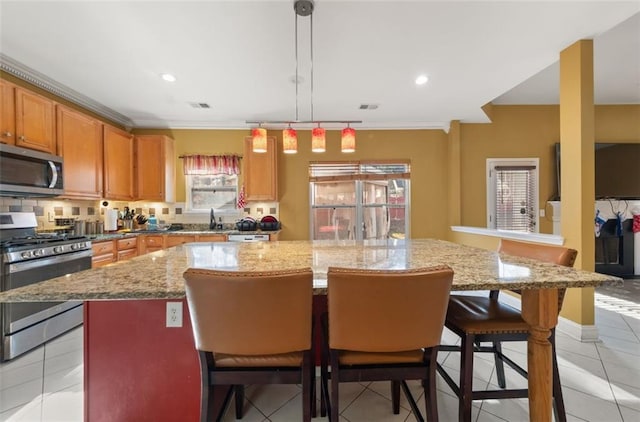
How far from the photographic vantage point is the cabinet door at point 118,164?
3.48 m

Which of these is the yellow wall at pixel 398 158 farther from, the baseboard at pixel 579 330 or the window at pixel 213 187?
the baseboard at pixel 579 330

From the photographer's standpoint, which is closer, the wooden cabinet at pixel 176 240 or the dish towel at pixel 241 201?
the wooden cabinet at pixel 176 240

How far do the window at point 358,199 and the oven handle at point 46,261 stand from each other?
2.86 m

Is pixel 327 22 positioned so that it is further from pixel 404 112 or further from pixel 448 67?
pixel 404 112

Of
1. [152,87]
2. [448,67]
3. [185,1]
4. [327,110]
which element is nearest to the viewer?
[185,1]

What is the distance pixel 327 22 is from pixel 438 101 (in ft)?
7.04

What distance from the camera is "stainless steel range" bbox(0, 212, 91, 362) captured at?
2.12 metres

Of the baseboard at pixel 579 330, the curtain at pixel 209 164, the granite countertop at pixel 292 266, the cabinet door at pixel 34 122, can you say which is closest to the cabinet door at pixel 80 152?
the cabinet door at pixel 34 122

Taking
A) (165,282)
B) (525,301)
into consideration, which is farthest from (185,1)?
(525,301)

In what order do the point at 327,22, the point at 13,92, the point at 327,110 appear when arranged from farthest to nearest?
1. the point at 327,110
2. the point at 13,92
3. the point at 327,22

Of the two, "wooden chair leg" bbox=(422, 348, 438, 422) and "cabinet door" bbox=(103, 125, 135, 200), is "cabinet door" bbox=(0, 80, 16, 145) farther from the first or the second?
"wooden chair leg" bbox=(422, 348, 438, 422)

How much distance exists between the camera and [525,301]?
121cm

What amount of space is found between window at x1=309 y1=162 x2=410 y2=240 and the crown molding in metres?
2.96

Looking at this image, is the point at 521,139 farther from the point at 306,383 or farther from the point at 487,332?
the point at 306,383
